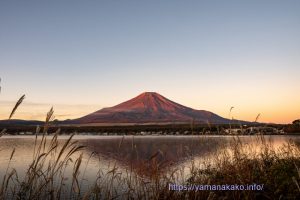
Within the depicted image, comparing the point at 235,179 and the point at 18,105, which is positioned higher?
the point at 18,105

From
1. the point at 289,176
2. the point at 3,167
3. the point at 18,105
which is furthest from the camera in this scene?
the point at 3,167

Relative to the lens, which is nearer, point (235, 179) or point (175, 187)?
point (175, 187)

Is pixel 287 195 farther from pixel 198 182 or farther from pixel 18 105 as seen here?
pixel 18 105

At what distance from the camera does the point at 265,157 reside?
11.9 meters

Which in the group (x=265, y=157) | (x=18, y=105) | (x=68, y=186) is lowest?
(x=68, y=186)

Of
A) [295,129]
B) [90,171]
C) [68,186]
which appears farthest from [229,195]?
[295,129]

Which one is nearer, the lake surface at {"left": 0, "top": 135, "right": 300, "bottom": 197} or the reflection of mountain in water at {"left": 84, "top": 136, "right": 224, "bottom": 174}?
the reflection of mountain in water at {"left": 84, "top": 136, "right": 224, "bottom": 174}

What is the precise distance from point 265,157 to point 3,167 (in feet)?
34.9

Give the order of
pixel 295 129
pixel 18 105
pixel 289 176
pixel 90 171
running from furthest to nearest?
pixel 295 129 < pixel 90 171 < pixel 289 176 < pixel 18 105

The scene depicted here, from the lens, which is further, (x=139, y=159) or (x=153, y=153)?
(x=153, y=153)

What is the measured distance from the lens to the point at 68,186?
11141 mm

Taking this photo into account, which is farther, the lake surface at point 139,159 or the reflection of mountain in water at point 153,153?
the lake surface at point 139,159

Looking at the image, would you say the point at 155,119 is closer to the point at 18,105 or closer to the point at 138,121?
the point at 138,121

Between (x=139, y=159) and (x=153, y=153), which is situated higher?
(x=153, y=153)
